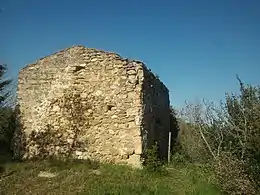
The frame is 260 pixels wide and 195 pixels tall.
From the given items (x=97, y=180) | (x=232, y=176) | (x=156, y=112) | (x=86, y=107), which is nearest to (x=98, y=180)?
(x=97, y=180)

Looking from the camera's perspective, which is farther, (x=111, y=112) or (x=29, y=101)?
(x=29, y=101)

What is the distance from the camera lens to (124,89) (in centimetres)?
1065

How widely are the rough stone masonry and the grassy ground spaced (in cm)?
72

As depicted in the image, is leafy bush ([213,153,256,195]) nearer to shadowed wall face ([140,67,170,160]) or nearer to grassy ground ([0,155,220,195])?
grassy ground ([0,155,220,195])

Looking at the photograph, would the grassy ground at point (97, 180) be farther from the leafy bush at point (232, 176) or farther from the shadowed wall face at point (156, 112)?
the shadowed wall face at point (156, 112)

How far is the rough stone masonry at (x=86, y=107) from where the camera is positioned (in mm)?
10430

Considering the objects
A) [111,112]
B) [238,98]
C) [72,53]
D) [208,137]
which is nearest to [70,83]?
[72,53]

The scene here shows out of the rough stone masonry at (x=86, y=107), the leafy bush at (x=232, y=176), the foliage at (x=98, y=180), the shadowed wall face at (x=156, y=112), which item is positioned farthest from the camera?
the shadowed wall face at (x=156, y=112)

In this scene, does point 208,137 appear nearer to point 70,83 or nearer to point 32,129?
point 70,83

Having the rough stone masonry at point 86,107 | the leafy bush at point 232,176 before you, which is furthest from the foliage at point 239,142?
the rough stone masonry at point 86,107

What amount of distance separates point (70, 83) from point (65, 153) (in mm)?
2349

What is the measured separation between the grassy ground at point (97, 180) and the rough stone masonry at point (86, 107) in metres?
0.72

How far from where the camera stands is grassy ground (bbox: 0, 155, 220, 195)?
305 inches

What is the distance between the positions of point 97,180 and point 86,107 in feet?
10.3
